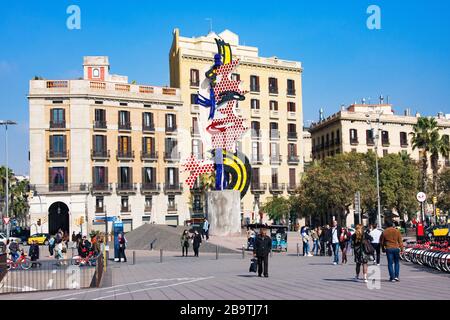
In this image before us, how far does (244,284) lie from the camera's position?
16.8m

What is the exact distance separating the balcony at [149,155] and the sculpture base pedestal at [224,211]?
74.3 feet

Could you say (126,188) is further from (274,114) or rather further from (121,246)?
(121,246)

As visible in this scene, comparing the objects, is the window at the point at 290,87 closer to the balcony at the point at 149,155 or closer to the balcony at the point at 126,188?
the balcony at the point at 149,155

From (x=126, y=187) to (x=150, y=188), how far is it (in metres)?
2.75

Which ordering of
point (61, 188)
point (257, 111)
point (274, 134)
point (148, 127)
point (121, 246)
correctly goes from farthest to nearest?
point (274, 134)
point (257, 111)
point (148, 127)
point (61, 188)
point (121, 246)

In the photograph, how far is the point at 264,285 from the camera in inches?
647

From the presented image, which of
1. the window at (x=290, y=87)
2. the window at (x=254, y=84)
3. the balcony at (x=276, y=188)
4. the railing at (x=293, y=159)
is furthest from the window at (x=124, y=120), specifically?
the window at (x=290, y=87)

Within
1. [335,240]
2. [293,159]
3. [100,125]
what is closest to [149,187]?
[100,125]

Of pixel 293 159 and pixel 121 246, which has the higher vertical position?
pixel 293 159

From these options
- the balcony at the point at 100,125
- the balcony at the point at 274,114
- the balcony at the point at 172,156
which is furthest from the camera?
the balcony at the point at 274,114

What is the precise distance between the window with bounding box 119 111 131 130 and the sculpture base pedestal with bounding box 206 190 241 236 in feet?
77.0

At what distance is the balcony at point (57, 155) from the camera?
2396 inches
